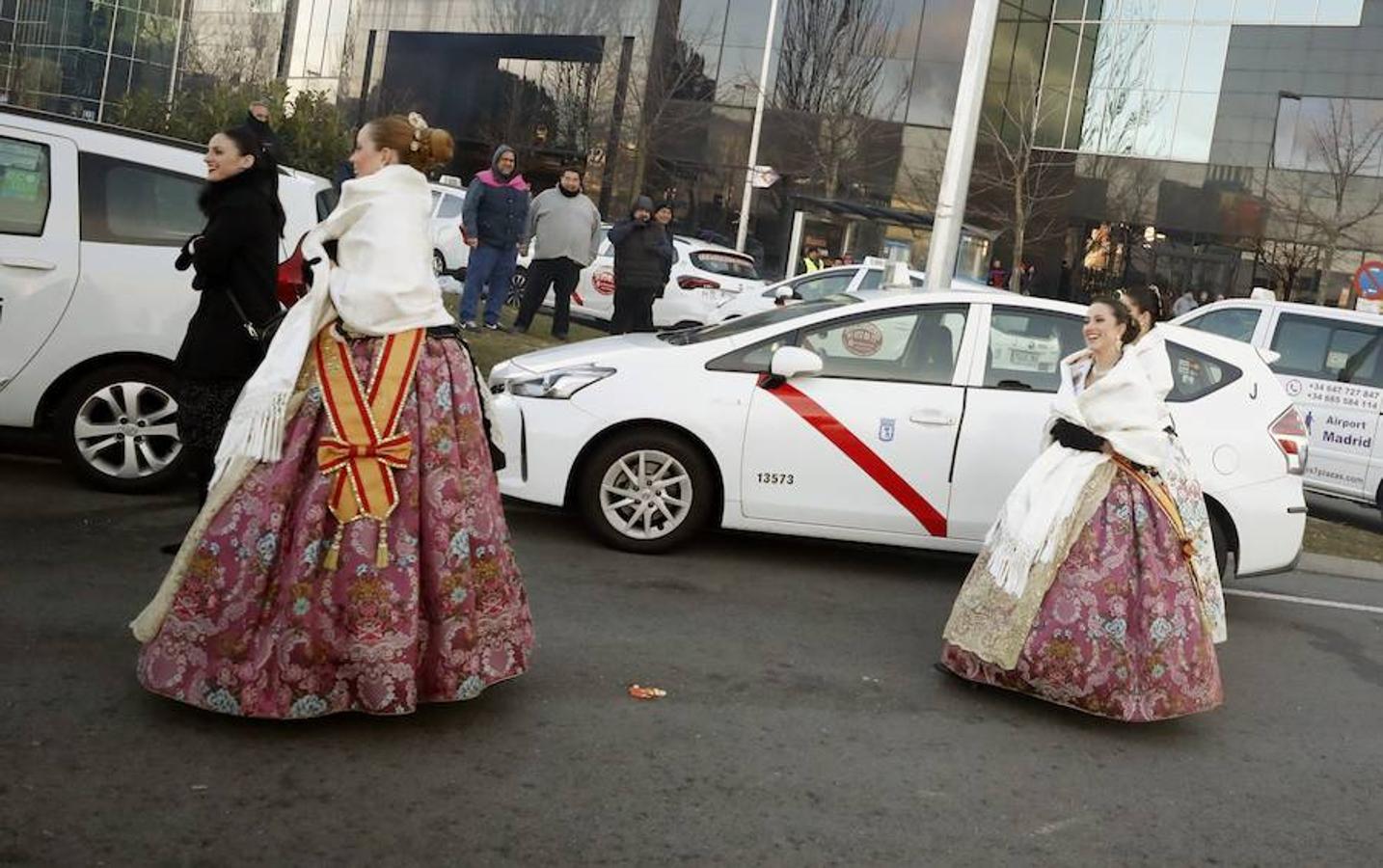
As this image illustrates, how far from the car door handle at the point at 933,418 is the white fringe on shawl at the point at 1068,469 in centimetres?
160

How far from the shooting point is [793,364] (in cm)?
777

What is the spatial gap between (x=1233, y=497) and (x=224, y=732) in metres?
5.37

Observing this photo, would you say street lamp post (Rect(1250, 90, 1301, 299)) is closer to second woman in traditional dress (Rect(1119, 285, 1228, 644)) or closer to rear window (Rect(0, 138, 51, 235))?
second woman in traditional dress (Rect(1119, 285, 1228, 644))

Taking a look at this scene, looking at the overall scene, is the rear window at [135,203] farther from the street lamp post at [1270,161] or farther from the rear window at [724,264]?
the street lamp post at [1270,161]

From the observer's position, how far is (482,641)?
4.97m

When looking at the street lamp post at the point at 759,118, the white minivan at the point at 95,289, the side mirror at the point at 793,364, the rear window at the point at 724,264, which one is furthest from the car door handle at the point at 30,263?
the street lamp post at the point at 759,118

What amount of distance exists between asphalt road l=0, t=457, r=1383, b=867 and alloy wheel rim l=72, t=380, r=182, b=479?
1.63 ft

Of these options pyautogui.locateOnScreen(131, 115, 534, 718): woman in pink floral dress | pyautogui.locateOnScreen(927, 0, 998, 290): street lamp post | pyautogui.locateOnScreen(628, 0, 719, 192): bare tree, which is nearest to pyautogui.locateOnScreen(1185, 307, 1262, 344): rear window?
pyautogui.locateOnScreen(927, 0, 998, 290): street lamp post

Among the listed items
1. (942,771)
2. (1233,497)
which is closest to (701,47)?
(1233,497)

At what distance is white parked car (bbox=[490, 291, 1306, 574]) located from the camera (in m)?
7.81

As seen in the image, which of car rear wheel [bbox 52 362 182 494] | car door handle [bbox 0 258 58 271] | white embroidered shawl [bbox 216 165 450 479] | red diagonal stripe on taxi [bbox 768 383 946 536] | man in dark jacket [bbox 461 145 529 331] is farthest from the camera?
man in dark jacket [bbox 461 145 529 331]

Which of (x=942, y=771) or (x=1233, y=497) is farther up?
(x=1233, y=497)

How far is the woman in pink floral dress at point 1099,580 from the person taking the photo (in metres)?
5.84

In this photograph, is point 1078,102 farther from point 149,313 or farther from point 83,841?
point 83,841
